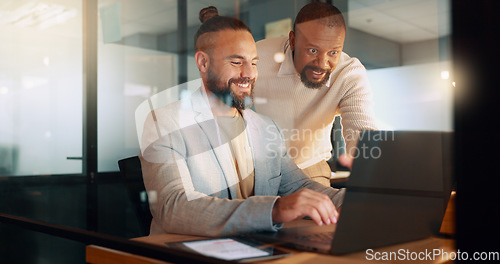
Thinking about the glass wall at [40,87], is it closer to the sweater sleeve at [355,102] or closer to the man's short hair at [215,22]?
the man's short hair at [215,22]

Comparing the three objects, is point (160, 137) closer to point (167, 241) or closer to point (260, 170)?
point (260, 170)

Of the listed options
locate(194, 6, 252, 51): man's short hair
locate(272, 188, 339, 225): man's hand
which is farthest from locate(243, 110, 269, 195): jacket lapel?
locate(272, 188, 339, 225): man's hand

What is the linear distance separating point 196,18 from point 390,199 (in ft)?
4.79

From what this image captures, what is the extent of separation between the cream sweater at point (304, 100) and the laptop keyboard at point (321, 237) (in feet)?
1.72

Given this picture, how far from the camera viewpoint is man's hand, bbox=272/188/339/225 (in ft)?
3.58

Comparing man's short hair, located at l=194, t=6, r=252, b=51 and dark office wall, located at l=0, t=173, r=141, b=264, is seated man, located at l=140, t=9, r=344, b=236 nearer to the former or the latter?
man's short hair, located at l=194, t=6, r=252, b=51

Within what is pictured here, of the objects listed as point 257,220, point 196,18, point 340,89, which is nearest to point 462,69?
point 257,220

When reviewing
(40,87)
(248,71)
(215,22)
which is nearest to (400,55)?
(248,71)

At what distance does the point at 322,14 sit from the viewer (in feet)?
5.18

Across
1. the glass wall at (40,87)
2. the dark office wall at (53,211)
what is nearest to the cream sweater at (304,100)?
the dark office wall at (53,211)

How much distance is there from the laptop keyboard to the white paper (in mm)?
145

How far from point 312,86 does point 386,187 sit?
821 millimetres

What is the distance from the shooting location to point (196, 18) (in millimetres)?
2049

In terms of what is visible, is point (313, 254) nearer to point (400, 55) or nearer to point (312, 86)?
point (400, 55)
